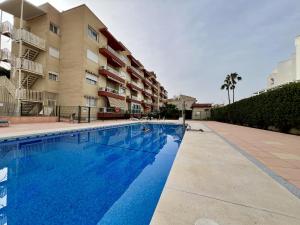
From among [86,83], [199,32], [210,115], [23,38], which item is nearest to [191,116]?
[210,115]

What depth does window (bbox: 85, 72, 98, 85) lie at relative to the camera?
73.1ft

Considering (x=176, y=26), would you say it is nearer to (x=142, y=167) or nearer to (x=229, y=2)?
(x=229, y=2)

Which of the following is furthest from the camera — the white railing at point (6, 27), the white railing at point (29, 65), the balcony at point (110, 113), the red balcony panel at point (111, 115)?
the balcony at point (110, 113)

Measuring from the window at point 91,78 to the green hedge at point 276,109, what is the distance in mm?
22214

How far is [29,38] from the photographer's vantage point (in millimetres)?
17938

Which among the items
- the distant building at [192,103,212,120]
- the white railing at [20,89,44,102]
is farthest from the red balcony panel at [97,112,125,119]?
the distant building at [192,103,212,120]

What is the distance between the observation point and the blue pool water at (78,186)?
2.73 meters

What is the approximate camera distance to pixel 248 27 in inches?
629

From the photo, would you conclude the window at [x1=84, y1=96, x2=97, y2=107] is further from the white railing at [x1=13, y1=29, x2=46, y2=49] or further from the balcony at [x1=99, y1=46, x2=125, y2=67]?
the white railing at [x1=13, y1=29, x2=46, y2=49]

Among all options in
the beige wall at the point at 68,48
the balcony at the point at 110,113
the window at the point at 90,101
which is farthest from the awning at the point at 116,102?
the beige wall at the point at 68,48

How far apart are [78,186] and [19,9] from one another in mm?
25893

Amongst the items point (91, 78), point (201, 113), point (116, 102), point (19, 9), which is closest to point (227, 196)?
point (91, 78)

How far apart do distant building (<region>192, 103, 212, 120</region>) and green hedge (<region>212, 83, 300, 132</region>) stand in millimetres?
24543

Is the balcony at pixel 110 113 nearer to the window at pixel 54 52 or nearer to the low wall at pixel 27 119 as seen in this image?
the low wall at pixel 27 119
